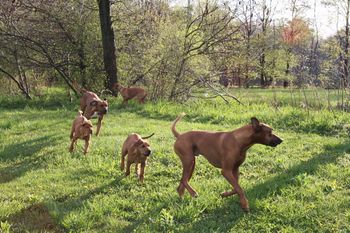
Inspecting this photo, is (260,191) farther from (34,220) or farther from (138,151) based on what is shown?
(34,220)

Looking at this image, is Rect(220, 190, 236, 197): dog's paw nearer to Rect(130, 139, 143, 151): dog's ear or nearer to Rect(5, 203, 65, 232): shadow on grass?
Rect(130, 139, 143, 151): dog's ear

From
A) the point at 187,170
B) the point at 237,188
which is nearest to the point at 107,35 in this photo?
the point at 187,170

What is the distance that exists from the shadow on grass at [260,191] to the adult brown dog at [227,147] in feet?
0.65

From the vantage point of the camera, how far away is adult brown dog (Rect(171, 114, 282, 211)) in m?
5.58

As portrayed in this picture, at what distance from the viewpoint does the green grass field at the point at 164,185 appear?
5465 mm

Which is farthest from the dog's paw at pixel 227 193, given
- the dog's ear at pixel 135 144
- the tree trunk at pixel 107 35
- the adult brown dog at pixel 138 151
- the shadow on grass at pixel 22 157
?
the tree trunk at pixel 107 35

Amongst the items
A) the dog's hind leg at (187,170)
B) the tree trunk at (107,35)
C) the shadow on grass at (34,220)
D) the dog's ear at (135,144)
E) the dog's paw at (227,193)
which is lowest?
the shadow on grass at (34,220)

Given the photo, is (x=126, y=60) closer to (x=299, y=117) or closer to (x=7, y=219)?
(x=299, y=117)

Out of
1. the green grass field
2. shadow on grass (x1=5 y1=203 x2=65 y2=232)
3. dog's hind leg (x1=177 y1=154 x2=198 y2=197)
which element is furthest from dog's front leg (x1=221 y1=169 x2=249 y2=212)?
shadow on grass (x1=5 y1=203 x2=65 y2=232)

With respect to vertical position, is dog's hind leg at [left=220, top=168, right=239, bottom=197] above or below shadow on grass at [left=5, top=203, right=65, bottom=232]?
above

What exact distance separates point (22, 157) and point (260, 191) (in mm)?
4946

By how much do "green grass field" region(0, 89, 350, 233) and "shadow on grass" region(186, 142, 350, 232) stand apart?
0.01 metres

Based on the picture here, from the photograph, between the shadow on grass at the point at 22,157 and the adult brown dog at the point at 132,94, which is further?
the adult brown dog at the point at 132,94

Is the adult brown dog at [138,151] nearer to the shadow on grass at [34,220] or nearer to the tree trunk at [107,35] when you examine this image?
the shadow on grass at [34,220]
